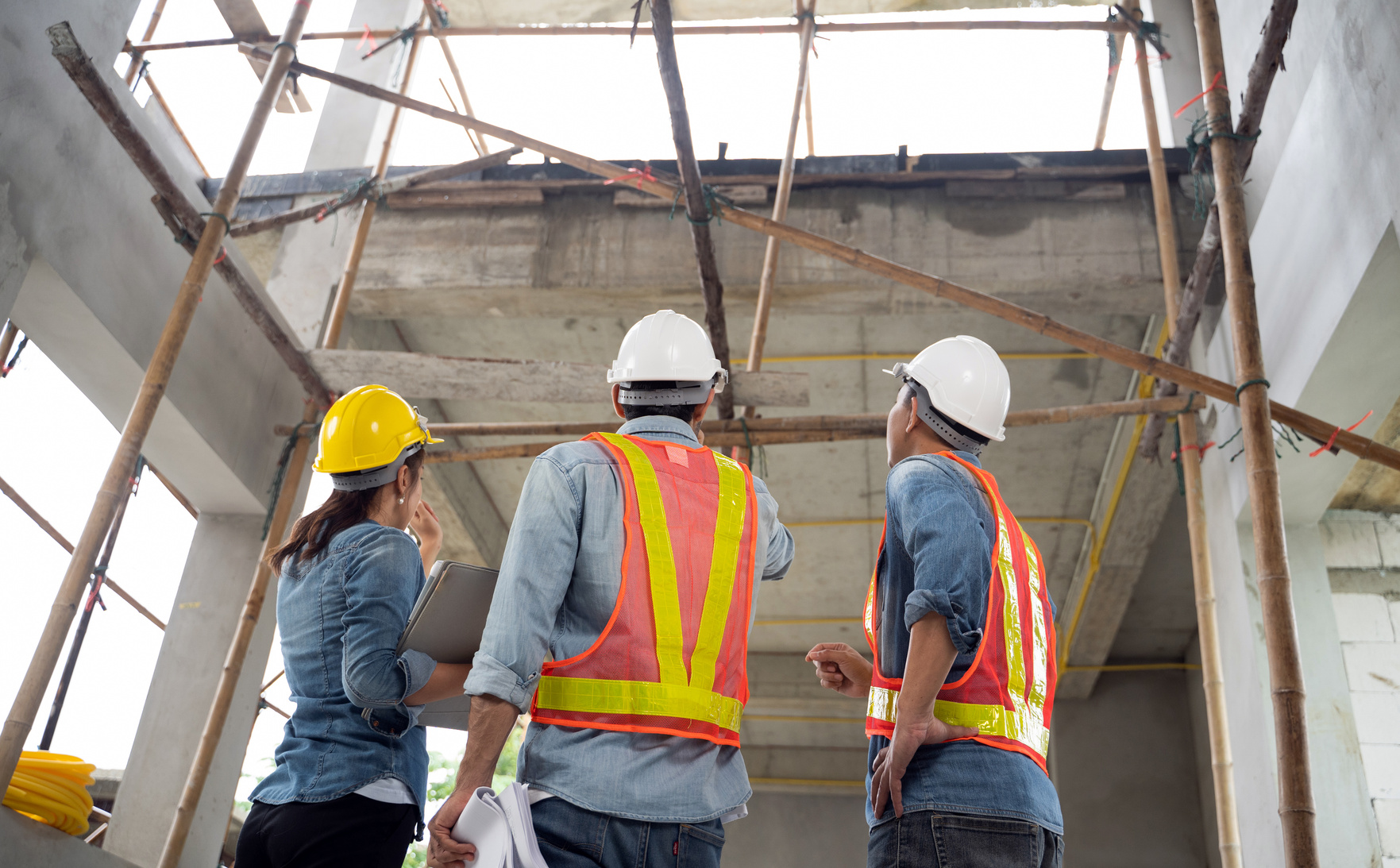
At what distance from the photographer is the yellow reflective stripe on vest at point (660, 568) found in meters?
2.07

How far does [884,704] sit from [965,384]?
895 mm

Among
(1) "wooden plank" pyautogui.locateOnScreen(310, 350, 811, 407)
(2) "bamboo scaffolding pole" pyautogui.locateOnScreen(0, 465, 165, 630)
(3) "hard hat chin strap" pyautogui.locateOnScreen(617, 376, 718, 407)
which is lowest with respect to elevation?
(3) "hard hat chin strap" pyautogui.locateOnScreen(617, 376, 718, 407)

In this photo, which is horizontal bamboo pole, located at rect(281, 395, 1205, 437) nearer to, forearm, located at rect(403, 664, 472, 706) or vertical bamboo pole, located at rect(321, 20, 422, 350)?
vertical bamboo pole, located at rect(321, 20, 422, 350)

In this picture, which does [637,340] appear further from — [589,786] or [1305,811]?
[1305,811]

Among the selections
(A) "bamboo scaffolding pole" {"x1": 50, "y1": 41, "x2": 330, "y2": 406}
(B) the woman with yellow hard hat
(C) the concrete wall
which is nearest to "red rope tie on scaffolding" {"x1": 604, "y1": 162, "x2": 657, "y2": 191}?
(A) "bamboo scaffolding pole" {"x1": 50, "y1": 41, "x2": 330, "y2": 406}

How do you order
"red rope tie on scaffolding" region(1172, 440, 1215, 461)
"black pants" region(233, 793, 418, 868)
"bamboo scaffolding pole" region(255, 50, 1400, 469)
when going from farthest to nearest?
"red rope tie on scaffolding" region(1172, 440, 1215, 461), "bamboo scaffolding pole" region(255, 50, 1400, 469), "black pants" region(233, 793, 418, 868)

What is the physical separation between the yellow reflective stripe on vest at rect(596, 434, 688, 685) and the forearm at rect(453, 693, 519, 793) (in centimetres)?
33

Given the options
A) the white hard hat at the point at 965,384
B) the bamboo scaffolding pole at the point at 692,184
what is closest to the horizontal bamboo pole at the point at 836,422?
the bamboo scaffolding pole at the point at 692,184

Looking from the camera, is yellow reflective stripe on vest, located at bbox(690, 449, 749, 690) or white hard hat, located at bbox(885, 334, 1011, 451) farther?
white hard hat, located at bbox(885, 334, 1011, 451)

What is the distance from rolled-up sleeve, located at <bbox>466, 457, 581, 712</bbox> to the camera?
6.34 ft

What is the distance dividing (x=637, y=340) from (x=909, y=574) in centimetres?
88

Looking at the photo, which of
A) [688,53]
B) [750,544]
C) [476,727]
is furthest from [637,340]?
[688,53]

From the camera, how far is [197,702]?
6.70 meters

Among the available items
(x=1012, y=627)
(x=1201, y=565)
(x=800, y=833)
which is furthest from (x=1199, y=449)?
(x=800, y=833)
